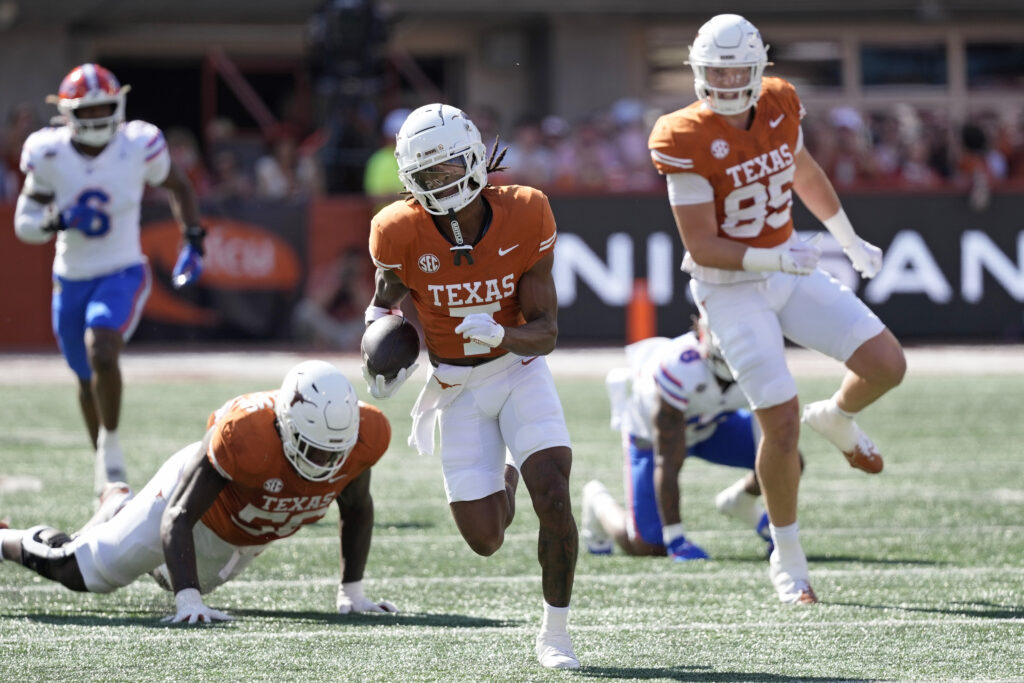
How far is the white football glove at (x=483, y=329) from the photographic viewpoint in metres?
4.26

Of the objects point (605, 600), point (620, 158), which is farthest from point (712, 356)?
point (620, 158)

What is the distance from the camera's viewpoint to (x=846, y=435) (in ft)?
18.4

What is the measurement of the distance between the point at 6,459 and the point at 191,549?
4106 millimetres

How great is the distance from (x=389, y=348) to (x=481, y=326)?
38 cm

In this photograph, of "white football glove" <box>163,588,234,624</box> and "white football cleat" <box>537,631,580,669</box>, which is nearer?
"white football cleat" <box>537,631,580,669</box>

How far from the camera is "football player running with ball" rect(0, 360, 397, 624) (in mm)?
4898

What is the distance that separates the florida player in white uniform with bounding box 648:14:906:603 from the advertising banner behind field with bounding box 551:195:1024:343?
9.01 m

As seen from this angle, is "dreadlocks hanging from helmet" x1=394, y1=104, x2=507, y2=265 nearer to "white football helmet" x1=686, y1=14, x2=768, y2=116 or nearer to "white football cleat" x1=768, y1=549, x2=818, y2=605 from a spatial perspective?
"white football helmet" x1=686, y1=14, x2=768, y2=116

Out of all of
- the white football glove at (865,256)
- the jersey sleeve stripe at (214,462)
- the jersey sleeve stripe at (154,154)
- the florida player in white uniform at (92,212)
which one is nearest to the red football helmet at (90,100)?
the florida player in white uniform at (92,212)

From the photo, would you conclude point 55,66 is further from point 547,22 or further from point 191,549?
point 191,549

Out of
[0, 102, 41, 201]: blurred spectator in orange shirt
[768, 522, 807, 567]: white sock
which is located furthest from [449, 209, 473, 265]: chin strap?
[0, 102, 41, 201]: blurred spectator in orange shirt

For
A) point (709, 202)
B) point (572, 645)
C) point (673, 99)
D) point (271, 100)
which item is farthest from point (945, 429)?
point (271, 100)

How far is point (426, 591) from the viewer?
556cm

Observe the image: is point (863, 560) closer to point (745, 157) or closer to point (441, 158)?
point (745, 157)
